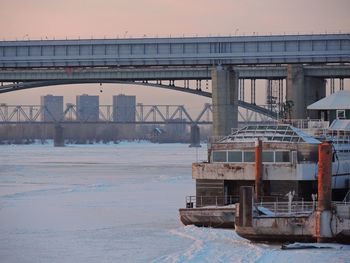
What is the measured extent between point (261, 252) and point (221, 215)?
5.64m

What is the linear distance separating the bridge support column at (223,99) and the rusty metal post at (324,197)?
49622 mm

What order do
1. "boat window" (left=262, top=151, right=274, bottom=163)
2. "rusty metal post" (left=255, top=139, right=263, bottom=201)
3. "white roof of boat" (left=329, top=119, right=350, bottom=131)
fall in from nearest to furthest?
"rusty metal post" (left=255, top=139, right=263, bottom=201) → "boat window" (left=262, top=151, right=274, bottom=163) → "white roof of boat" (left=329, top=119, right=350, bottom=131)

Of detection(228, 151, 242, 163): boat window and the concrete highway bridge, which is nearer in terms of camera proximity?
detection(228, 151, 242, 163): boat window

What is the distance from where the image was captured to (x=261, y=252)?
107 feet

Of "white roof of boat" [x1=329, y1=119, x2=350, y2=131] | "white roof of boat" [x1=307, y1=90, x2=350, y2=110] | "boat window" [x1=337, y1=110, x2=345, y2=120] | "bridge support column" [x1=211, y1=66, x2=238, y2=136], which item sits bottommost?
"white roof of boat" [x1=329, y1=119, x2=350, y2=131]

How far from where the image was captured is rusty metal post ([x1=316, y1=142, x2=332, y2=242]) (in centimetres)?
3369

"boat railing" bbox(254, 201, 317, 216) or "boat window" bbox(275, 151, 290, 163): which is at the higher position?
"boat window" bbox(275, 151, 290, 163)

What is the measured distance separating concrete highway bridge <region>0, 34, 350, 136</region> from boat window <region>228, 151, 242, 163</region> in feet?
144

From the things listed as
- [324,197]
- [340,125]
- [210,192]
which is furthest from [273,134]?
[324,197]

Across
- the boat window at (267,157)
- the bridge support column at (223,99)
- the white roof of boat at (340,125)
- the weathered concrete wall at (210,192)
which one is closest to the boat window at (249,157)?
the boat window at (267,157)

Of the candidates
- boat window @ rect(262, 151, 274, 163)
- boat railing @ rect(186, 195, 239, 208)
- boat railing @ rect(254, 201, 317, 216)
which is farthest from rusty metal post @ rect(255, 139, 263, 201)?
boat railing @ rect(186, 195, 239, 208)

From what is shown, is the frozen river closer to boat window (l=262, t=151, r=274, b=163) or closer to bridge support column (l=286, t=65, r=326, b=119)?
boat window (l=262, t=151, r=274, b=163)

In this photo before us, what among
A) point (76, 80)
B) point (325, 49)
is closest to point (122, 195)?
point (325, 49)

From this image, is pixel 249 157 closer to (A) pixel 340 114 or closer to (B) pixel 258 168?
(B) pixel 258 168
